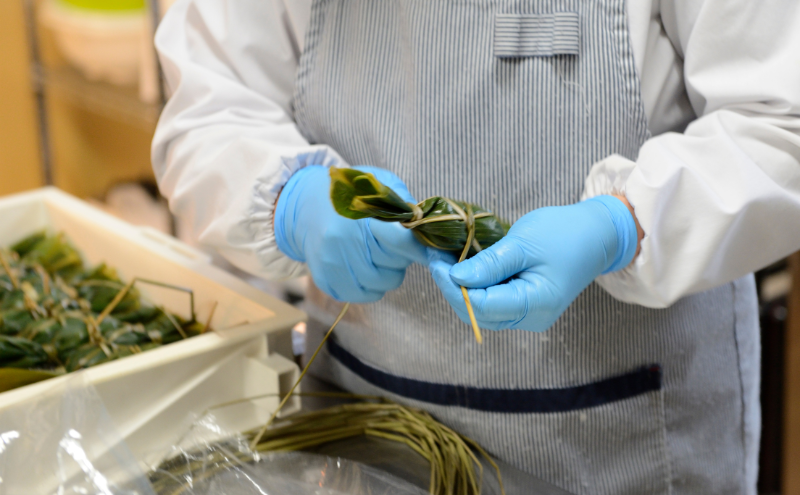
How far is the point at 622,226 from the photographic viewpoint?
0.66 metres

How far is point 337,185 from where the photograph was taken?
1.74 feet

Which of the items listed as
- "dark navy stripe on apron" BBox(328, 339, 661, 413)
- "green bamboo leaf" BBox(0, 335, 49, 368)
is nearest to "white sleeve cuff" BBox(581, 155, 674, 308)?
"dark navy stripe on apron" BBox(328, 339, 661, 413)

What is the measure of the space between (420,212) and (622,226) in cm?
22

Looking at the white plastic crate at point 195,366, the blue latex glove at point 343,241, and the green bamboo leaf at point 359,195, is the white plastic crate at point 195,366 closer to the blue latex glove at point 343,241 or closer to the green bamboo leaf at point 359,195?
the blue latex glove at point 343,241

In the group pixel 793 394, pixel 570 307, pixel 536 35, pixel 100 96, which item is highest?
pixel 536 35

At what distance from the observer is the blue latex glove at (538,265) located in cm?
58

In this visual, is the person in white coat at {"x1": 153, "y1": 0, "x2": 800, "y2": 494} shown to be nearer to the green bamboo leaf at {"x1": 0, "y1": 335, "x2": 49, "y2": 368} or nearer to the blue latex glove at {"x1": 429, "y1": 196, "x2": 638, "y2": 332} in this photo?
the blue latex glove at {"x1": 429, "y1": 196, "x2": 638, "y2": 332}

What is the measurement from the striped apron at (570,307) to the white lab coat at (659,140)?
4 centimetres

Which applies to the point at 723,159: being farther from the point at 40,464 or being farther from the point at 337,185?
the point at 40,464

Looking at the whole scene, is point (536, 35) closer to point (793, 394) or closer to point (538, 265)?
point (538, 265)

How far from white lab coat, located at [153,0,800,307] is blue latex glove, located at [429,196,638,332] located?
0.12 ft

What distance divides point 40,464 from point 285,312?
1.01 feet

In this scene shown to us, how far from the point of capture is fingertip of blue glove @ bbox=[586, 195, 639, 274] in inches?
26.1

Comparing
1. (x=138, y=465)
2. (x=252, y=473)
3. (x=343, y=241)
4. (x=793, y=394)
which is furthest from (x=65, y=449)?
(x=793, y=394)
